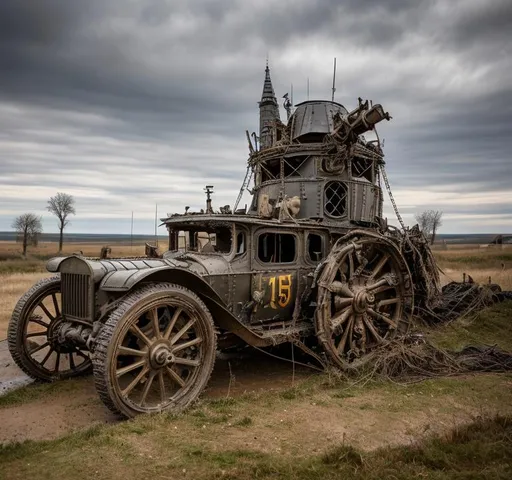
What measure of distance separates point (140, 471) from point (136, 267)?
270 centimetres

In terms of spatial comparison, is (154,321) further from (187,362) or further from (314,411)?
(314,411)

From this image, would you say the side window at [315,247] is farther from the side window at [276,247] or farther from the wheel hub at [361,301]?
the wheel hub at [361,301]

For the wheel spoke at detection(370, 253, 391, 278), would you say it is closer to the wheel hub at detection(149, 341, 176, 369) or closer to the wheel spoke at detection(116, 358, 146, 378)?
the wheel hub at detection(149, 341, 176, 369)

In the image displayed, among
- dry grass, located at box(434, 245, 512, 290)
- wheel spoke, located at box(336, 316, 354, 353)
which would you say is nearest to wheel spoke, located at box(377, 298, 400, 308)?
wheel spoke, located at box(336, 316, 354, 353)

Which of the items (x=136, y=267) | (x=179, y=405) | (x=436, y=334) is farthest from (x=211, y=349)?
(x=436, y=334)

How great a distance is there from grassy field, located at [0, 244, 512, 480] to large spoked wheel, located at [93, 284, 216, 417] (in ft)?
0.89

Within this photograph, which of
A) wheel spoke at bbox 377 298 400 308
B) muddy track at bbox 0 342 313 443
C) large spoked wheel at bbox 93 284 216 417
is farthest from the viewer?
wheel spoke at bbox 377 298 400 308

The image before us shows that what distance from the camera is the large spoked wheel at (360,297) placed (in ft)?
24.2

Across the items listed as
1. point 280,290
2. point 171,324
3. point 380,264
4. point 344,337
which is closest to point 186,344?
point 171,324

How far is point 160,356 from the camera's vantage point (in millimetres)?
5559

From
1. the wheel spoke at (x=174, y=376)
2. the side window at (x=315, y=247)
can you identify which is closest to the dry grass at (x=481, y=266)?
the side window at (x=315, y=247)

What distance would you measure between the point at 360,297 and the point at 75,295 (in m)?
4.44

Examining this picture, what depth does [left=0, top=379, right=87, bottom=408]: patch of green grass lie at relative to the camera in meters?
6.28

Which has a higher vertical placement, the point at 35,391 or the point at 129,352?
the point at 129,352
